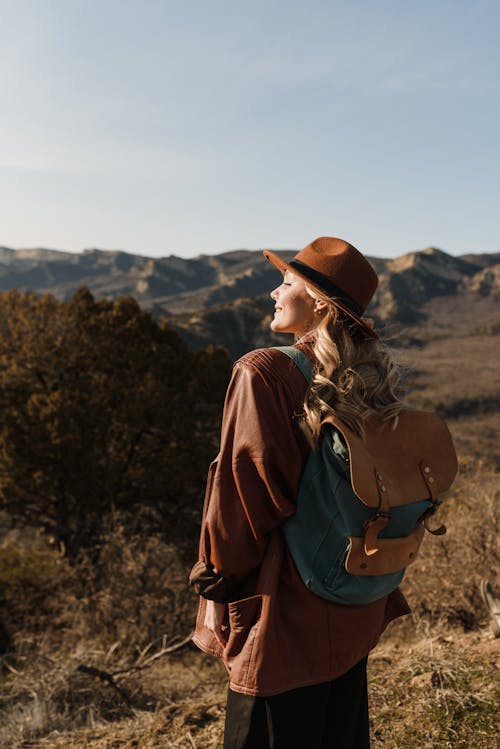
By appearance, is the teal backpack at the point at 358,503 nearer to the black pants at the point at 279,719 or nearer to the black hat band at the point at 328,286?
the black hat band at the point at 328,286

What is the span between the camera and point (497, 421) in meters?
39.0

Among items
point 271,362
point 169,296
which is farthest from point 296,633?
point 169,296

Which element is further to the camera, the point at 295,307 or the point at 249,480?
the point at 295,307

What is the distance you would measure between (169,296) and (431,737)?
303 ft

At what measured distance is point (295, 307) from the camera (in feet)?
5.76

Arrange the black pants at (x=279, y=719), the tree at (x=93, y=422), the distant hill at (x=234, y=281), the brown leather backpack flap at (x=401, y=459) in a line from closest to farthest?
the brown leather backpack flap at (x=401, y=459)
the black pants at (x=279, y=719)
the tree at (x=93, y=422)
the distant hill at (x=234, y=281)

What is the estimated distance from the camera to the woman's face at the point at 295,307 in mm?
1738

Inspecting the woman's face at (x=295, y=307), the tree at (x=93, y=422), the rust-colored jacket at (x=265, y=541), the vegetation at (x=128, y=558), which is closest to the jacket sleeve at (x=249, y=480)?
the rust-colored jacket at (x=265, y=541)

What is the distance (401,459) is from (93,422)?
10.5 meters

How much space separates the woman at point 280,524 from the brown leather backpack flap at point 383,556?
0.16 metres

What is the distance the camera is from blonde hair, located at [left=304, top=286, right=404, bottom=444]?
1529 mm

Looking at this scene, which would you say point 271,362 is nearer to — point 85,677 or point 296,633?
point 296,633

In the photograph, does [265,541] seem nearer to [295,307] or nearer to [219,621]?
[219,621]

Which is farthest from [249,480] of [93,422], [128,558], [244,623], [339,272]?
[93,422]
